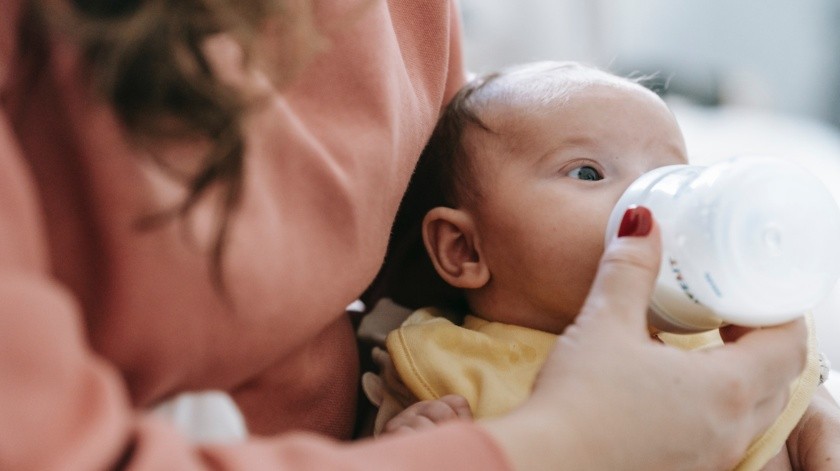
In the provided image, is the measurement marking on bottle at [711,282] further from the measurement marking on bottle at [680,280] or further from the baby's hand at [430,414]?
the baby's hand at [430,414]

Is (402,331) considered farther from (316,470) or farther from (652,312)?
(316,470)

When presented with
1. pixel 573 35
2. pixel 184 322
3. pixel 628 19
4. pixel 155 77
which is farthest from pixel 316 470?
pixel 628 19

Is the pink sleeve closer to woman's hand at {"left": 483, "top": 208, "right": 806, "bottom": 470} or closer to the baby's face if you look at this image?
woman's hand at {"left": 483, "top": 208, "right": 806, "bottom": 470}

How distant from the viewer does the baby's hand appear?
0.79m

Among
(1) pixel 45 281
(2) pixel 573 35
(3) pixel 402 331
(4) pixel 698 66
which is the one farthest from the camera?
(4) pixel 698 66

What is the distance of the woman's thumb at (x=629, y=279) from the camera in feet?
2.22

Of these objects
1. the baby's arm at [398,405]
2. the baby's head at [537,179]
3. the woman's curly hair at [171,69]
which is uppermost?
the woman's curly hair at [171,69]

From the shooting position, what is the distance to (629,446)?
628 mm

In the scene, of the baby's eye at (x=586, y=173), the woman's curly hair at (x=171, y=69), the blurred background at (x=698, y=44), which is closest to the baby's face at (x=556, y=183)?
the baby's eye at (x=586, y=173)

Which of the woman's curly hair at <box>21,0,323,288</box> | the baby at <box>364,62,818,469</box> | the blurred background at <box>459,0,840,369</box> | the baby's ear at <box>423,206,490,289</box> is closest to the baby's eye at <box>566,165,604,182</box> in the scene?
the baby at <box>364,62,818,469</box>

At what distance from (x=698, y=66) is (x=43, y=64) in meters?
2.61

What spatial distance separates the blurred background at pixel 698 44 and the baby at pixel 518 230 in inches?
56.9

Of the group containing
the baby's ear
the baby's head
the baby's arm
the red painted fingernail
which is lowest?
the baby's arm

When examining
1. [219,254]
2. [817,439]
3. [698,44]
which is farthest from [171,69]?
[698,44]
